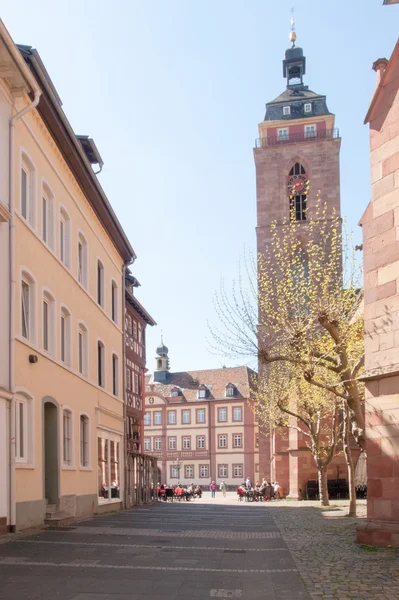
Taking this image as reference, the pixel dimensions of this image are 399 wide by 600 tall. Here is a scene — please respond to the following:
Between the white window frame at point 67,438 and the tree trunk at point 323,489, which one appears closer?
the white window frame at point 67,438

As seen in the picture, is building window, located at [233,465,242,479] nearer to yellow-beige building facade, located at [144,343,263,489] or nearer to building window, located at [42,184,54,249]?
yellow-beige building facade, located at [144,343,263,489]

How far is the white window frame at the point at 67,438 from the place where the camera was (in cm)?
2131

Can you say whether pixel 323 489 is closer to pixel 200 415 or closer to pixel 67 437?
pixel 67 437

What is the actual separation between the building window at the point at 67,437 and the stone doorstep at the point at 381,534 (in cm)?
A: 1054

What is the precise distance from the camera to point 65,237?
73.9ft

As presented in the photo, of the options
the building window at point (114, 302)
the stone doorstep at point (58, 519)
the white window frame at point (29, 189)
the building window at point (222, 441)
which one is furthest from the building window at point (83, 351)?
the building window at point (222, 441)

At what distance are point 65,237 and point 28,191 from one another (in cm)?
395

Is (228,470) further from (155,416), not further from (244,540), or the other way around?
(244,540)

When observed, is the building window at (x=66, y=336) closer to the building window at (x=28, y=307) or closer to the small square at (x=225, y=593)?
the building window at (x=28, y=307)

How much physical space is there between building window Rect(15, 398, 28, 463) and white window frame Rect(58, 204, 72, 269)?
5571 mm

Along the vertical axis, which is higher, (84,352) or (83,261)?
(83,261)

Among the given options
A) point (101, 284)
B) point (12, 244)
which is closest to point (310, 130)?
point (101, 284)

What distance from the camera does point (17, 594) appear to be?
8.12m

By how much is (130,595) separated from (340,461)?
134ft
